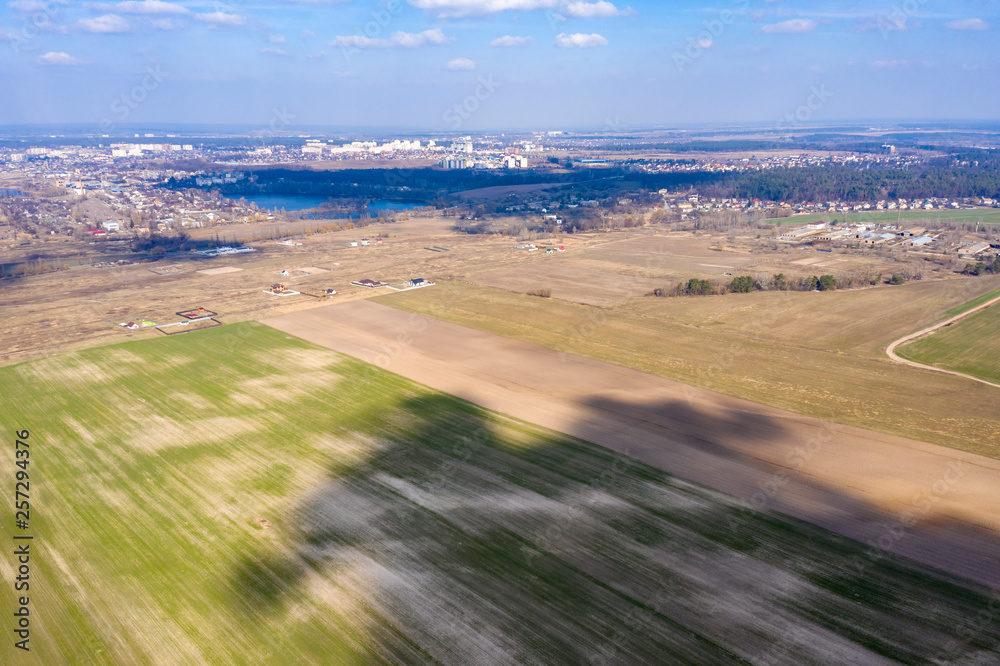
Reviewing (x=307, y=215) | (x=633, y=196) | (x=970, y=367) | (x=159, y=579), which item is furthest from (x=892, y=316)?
(x=307, y=215)

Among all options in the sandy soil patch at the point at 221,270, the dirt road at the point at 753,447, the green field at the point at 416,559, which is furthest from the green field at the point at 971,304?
the sandy soil patch at the point at 221,270

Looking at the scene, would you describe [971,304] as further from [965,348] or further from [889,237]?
[889,237]

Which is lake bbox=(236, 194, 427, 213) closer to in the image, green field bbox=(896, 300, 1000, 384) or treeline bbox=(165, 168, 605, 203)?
treeline bbox=(165, 168, 605, 203)

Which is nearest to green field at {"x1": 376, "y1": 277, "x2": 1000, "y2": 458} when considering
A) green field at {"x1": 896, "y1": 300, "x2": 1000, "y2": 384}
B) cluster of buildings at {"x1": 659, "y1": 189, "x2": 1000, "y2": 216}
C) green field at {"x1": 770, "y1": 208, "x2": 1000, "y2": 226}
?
green field at {"x1": 896, "y1": 300, "x2": 1000, "y2": 384}

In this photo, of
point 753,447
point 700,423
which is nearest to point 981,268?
point 700,423

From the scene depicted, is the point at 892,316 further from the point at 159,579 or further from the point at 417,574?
the point at 159,579

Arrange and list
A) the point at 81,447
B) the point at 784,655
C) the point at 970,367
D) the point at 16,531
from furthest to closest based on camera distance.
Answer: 1. the point at 970,367
2. the point at 81,447
3. the point at 16,531
4. the point at 784,655

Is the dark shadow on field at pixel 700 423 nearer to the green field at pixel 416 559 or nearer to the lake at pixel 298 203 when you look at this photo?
the green field at pixel 416 559
